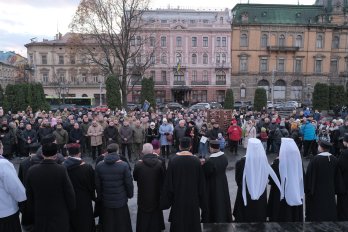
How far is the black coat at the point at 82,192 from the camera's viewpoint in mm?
Result: 5055

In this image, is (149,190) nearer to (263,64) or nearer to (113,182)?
(113,182)

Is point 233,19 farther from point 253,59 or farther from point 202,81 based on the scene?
point 202,81

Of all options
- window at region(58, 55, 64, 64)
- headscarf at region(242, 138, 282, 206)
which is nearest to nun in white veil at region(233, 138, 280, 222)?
headscarf at region(242, 138, 282, 206)

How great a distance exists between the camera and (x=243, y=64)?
52.9 meters

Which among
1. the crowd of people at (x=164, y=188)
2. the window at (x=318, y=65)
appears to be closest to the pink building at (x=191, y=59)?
the window at (x=318, y=65)

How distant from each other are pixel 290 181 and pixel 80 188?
12.7 feet

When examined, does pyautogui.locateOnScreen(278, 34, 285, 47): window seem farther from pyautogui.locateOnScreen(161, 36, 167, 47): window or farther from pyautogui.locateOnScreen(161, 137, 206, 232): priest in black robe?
pyautogui.locateOnScreen(161, 137, 206, 232): priest in black robe

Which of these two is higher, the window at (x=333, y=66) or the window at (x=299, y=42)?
the window at (x=299, y=42)

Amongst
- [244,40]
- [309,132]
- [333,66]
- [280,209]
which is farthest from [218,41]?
[280,209]

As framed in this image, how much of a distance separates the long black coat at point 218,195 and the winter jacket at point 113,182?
63.1 inches

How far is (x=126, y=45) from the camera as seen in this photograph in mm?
27500

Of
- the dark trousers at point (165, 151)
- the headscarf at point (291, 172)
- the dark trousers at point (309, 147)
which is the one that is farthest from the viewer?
the dark trousers at point (165, 151)

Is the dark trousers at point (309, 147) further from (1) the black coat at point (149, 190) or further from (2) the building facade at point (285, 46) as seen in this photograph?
(2) the building facade at point (285, 46)

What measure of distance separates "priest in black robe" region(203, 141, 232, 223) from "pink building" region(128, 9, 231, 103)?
45686mm
